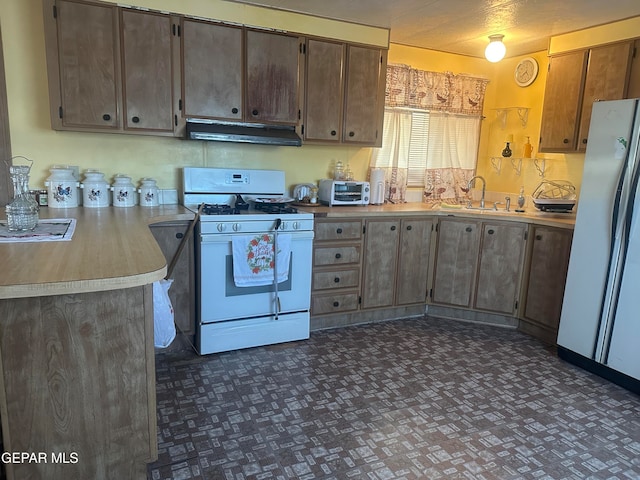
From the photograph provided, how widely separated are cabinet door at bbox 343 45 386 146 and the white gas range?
38.1 inches

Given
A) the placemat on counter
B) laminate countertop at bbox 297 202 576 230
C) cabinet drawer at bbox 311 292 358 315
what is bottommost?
cabinet drawer at bbox 311 292 358 315

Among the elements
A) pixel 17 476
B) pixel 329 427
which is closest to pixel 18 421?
pixel 17 476

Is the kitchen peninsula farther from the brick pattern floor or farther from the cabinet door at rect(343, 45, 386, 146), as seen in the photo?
the cabinet door at rect(343, 45, 386, 146)

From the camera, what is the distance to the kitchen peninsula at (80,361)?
1.49 metres

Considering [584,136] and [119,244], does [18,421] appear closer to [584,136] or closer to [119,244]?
[119,244]

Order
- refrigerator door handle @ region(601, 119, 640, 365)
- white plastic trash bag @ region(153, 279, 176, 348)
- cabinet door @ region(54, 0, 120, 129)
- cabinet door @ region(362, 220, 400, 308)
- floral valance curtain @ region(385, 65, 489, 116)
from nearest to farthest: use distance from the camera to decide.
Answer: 1. white plastic trash bag @ region(153, 279, 176, 348)
2. refrigerator door handle @ region(601, 119, 640, 365)
3. cabinet door @ region(54, 0, 120, 129)
4. cabinet door @ region(362, 220, 400, 308)
5. floral valance curtain @ region(385, 65, 489, 116)

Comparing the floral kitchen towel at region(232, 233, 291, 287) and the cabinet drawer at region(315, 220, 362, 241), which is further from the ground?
the cabinet drawer at region(315, 220, 362, 241)

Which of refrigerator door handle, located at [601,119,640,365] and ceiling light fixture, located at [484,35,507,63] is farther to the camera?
ceiling light fixture, located at [484,35,507,63]

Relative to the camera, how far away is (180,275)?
Result: 3.08m

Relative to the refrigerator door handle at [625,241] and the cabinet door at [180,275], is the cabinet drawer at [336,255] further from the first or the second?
the refrigerator door handle at [625,241]

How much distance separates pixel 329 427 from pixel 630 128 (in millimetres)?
2555

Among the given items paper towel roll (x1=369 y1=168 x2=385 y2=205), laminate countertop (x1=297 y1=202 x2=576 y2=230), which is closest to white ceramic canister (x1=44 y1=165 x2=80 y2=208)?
laminate countertop (x1=297 y1=202 x2=576 y2=230)

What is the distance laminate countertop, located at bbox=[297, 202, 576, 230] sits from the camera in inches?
136

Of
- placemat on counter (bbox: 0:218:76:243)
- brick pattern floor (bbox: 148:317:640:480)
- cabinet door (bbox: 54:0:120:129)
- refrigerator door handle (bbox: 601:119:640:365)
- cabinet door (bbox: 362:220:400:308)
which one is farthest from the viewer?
cabinet door (bbox: 362:220:400:308)
